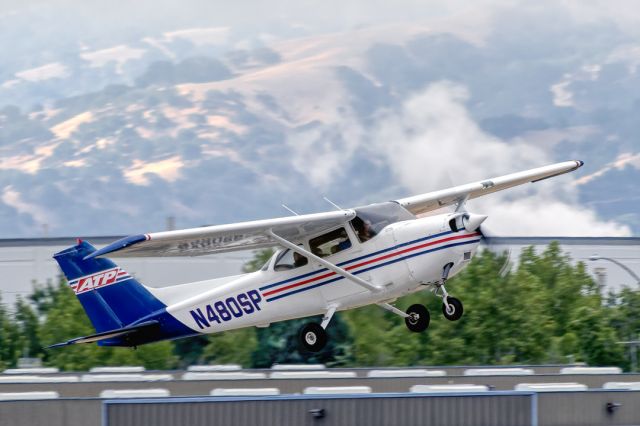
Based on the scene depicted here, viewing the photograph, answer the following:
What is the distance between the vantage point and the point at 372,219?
86.4 ft

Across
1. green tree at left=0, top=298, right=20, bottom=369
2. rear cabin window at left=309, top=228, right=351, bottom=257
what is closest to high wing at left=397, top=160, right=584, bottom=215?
rear cabin window at left=309, top=228, right=351, bottom=257

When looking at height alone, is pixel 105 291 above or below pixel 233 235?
below

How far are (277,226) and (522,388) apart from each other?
6269 mm

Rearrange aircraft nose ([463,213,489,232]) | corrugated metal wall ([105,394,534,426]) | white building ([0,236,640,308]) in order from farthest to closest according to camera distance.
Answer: white building ([0,236,640,308]) < aircraft nose ([463,213,489,232]) < corrugated metal wall ([105,394,534,426])

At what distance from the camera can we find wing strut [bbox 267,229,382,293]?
85.5ft

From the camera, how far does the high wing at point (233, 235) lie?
2459 centimetres

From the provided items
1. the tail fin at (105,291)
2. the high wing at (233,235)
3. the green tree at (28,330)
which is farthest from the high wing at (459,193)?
the green tree at (28,330)

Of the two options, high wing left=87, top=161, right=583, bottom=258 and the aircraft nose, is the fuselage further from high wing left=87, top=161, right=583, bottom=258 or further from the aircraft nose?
high wing left=87, top=161, right=583, bottom=258

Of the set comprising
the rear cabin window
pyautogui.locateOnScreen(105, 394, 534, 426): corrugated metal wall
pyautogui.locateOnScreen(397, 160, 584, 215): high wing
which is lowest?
pyautogui.locateOnScreen(105, 394, 534, 426): corrugated metal wall

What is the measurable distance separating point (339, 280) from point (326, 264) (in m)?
0.55

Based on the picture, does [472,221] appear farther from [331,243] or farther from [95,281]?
[95,281]

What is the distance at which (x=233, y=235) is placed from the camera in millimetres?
25781

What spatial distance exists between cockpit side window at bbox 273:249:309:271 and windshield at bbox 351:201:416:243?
4.76ft

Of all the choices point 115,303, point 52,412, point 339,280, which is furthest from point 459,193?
point 52,412
